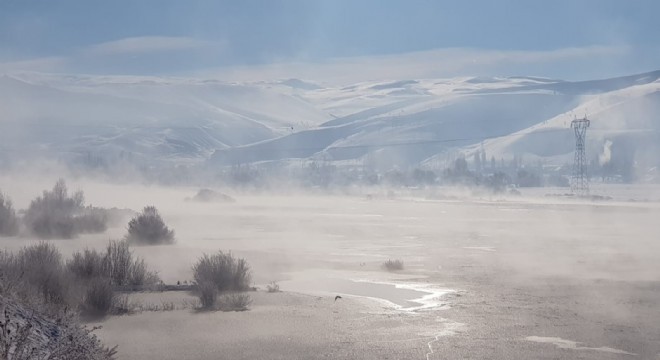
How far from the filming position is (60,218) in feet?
136

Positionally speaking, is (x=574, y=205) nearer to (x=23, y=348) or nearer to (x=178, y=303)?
(x=178, y=303)

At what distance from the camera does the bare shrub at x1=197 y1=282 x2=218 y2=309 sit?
20.0m

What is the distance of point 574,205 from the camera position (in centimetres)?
7831

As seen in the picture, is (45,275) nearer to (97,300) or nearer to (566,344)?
(97,300)

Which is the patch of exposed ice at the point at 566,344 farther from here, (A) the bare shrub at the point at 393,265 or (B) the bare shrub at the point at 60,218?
(B) the bare shrub at the point at 60,218

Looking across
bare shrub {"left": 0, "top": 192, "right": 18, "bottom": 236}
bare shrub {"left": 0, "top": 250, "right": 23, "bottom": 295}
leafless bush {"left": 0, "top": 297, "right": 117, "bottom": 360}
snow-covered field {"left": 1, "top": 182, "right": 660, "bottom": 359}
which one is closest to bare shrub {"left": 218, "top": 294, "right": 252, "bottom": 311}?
snow-covered field {"left": 1, "top": 182, "right": 660, "bottom": 359}

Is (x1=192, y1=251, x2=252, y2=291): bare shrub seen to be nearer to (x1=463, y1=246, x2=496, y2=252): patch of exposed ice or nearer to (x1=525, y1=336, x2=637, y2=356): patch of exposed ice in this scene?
(x1=525, y1=336, x2=637, y2=356): patch of exposed ice

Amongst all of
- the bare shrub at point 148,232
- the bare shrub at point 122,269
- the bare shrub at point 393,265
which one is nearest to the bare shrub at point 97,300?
the bare shrub at point 122,269

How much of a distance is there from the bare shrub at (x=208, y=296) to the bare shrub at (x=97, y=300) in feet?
6.49

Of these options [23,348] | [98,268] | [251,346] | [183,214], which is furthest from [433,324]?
[183,214]

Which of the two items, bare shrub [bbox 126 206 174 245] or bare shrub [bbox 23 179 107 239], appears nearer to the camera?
bare shrub [bbox 126 206 174 245]

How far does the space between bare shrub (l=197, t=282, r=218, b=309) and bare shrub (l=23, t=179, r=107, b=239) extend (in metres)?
18.8

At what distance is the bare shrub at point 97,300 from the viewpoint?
1820 cm

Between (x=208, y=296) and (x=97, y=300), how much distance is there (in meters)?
2.48
